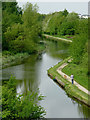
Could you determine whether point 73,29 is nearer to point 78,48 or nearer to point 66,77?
point 78,48

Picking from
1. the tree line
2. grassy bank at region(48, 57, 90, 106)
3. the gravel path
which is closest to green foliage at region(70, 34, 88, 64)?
the tree line

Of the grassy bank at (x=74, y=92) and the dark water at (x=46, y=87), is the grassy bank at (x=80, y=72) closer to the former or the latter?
the grassy bank at (x=74, y=92)

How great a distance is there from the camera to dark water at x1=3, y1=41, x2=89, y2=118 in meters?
17.8

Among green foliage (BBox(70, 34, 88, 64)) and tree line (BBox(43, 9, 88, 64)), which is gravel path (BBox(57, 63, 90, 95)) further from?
tree line (BBox(43, 9, 88, 64))

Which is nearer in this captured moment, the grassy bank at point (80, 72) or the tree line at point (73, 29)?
the grassy bank at point (80, 72)

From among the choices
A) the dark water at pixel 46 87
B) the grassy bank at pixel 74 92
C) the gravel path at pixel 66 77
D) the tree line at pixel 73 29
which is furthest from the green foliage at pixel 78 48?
the grassy bank at pixel 74 92

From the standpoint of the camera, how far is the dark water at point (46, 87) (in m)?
17.8

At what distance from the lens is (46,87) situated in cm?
2392

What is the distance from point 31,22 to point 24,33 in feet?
35.4

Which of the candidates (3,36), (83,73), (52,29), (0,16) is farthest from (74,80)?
(52,29)

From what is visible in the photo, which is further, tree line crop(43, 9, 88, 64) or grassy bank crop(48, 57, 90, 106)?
tree line crop(43, 9, 88, 64)

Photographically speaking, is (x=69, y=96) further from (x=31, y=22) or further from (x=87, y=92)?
(x=31, y=22)

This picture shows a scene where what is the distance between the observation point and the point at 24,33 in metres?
45.0

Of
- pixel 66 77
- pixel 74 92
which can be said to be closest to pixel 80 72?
pixel 66 77
